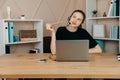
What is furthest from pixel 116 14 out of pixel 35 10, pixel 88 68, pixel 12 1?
pixel 88 68

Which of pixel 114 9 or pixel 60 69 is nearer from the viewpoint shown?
pixel 60 69

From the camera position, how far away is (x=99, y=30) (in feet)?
12.8

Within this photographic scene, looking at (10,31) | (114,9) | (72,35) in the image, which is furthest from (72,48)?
(114,9)

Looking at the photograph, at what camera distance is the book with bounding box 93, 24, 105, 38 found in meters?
3.85

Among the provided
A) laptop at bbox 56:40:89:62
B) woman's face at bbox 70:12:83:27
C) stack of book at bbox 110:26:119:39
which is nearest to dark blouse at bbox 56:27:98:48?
woman's face at bbox 70:12:83:27

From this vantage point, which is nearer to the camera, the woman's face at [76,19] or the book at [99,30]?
the woman's face at [76,19]

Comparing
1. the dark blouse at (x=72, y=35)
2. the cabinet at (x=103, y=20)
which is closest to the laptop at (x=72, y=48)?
the dark blouse at (x=72, y=35)

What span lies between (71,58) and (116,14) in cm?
182

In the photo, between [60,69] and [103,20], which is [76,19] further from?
[103,20]

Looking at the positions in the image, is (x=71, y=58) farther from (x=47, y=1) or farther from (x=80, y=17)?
(x=47, y=1)

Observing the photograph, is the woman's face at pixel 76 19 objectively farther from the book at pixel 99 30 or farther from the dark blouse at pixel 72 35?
the book at pixel 99 30

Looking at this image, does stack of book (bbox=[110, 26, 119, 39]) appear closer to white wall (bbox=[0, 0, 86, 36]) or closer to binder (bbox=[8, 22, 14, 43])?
white wall (bbox=[0, 0, 86, 36])

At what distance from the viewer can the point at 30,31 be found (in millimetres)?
3768

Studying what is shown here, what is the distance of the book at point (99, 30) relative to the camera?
385 centimetres
